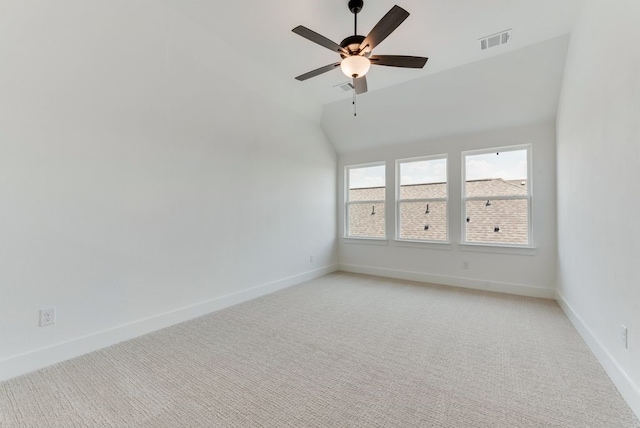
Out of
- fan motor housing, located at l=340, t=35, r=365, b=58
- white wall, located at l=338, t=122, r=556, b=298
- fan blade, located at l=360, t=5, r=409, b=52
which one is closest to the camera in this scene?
fan blade, located at l=360, t=5, r=409, b=52

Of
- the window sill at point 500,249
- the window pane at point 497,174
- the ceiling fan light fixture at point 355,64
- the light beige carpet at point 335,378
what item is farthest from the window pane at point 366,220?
the ceiling fan light fixture at point 355,64

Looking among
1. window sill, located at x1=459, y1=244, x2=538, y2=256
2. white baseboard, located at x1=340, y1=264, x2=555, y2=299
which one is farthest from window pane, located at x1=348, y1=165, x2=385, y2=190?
window sill, located at x1=459, y1=244, x2=538, y2=256

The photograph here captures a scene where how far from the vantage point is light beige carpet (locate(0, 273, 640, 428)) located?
5.27 feet

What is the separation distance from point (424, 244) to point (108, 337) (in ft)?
14.2

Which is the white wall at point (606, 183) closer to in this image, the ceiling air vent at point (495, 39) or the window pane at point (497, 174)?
the ceiling air vent at point (495, 39)

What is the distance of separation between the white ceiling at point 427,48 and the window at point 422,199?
562mm

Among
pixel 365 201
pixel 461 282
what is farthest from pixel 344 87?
pixel 461 282

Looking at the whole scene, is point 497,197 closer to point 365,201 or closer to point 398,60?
point 365,201

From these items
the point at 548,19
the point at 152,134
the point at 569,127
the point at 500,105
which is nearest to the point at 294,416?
the point at 152,134

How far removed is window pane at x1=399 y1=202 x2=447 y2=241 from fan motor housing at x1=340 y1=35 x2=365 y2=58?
3.15 metres

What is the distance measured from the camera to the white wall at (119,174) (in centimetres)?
205

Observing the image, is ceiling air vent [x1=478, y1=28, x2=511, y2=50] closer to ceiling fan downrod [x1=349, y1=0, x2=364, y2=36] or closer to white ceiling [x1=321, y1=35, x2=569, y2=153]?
white ceiling [x1=321, y1=35, x2=569, y2=153]

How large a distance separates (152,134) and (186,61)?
88cm

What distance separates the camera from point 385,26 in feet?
6.70
